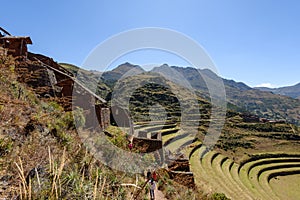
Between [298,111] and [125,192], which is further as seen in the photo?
[298,111]

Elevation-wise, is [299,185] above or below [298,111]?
below

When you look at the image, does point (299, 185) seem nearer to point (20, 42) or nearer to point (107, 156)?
point (107, 156)

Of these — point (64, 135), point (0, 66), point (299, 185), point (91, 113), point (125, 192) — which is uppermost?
point (0, 66)

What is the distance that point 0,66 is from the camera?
5320 millimetres

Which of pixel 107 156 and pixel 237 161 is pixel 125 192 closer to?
pixel 107 156

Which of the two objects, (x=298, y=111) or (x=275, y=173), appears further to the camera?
(x=298, y=111)

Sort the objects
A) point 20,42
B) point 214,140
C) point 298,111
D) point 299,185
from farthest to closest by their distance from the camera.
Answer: point 298,111
point 214,140
point 299,185
point 20,42

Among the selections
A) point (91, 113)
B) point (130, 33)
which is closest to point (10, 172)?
point (91, 113)

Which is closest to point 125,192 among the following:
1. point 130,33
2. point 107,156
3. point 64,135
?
point 107,156

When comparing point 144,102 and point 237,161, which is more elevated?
point 144,102

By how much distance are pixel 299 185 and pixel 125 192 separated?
29.7 m

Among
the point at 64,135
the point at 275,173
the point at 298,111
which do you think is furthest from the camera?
the point at 298,111

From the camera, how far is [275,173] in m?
28.2

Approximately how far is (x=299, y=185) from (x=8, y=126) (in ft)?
102
